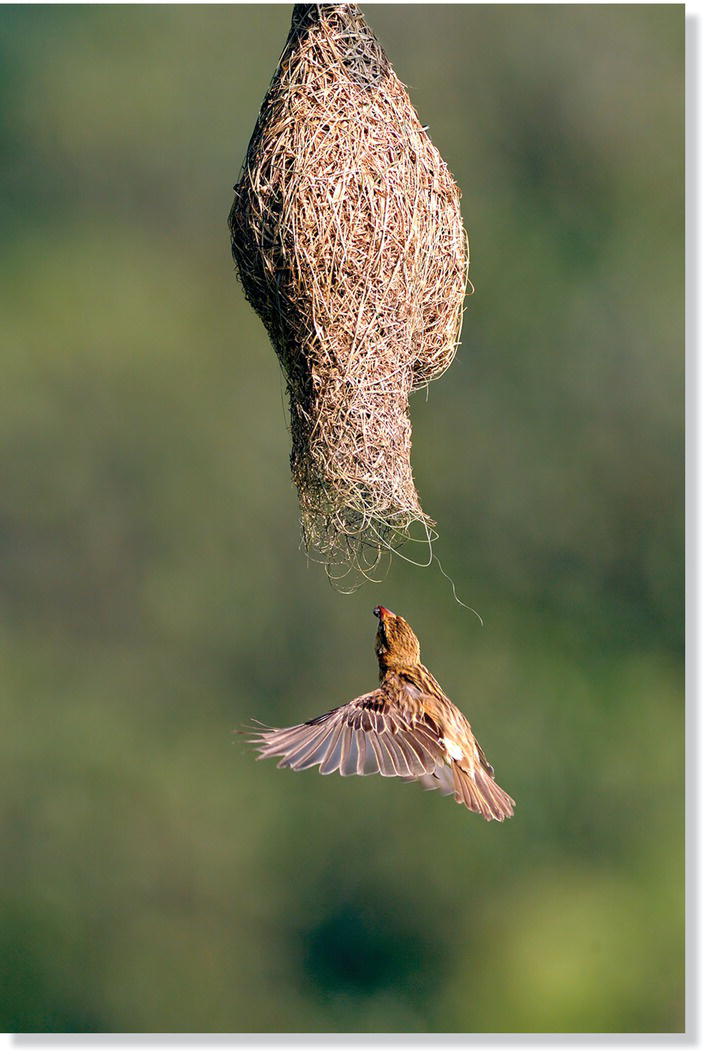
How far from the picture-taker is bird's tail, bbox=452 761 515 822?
463 cm

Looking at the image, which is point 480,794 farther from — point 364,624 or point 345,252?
point 364,624

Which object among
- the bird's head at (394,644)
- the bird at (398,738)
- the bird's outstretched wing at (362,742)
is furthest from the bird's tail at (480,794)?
the bird's head at (394,644)

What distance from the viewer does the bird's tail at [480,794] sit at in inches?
182

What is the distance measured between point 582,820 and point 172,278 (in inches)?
199

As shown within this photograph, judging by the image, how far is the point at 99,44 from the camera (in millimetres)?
13070

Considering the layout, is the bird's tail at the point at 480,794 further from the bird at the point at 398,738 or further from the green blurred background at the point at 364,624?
the green blurred background at the point at 364,624

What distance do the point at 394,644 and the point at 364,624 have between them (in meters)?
5.95

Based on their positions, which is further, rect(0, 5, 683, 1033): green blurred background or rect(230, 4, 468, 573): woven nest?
rect(0, 5, 683, 1033): green blurred background

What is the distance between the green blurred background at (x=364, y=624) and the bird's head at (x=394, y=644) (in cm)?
577

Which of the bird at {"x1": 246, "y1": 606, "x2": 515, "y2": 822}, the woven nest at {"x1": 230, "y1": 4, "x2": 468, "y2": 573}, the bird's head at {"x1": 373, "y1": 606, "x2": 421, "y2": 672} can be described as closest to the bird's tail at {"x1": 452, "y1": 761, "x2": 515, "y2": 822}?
the bird at {"x1": 246, "y1": 606, "x2": 515, "y2": 822}

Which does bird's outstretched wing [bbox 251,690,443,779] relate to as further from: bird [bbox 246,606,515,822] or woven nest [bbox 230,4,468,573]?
woven nest [bbox 230,4,468,573]

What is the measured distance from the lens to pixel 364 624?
10.7 metres

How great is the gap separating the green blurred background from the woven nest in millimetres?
6001

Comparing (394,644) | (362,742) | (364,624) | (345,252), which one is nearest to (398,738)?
(362,742)
